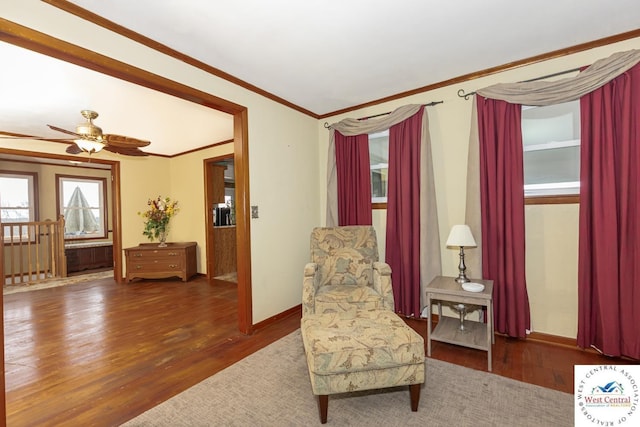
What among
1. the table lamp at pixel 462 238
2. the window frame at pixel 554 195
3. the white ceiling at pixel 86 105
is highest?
the white ceiling at pixel 86 105

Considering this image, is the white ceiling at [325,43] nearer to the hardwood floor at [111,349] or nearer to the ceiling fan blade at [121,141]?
the ceiling fan blade at [121,141]

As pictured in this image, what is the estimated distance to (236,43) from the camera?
2197 millimetres

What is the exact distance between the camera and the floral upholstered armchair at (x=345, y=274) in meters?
2.34

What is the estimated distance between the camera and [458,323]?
8.56 ft

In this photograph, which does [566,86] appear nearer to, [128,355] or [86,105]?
[128,355]

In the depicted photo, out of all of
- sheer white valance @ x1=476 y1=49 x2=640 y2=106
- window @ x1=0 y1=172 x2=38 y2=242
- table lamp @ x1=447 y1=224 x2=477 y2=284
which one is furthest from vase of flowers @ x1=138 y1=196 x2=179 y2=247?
sheer white valance @ x1=476 y1=49 x2=640 y2=106

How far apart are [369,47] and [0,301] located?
2743mm

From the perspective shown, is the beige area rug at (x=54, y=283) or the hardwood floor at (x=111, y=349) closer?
the hardwood floor at (x=111, y=349)

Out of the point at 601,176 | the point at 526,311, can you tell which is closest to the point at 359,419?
the point at 526,311

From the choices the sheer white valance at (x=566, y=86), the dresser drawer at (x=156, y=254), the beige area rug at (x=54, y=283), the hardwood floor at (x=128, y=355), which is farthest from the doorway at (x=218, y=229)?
the sheer white valance at (x=566, y=86)

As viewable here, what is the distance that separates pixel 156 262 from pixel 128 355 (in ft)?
9.56

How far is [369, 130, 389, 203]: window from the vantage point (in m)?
3.45

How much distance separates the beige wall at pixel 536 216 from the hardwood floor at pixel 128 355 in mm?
360

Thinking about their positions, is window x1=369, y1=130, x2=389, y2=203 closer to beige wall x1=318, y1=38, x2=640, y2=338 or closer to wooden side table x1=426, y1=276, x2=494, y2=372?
beige wall x1=318, y1=38, x2=640, y2=338
